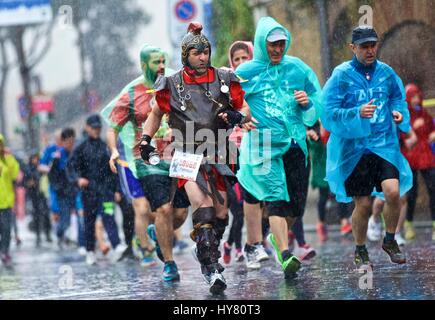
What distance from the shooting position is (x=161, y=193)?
981cm

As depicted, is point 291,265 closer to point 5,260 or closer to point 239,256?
point 239,256

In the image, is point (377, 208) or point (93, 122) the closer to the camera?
point (377, 208)

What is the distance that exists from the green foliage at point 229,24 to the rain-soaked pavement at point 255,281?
515 centimetres

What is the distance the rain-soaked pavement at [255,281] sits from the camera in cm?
803

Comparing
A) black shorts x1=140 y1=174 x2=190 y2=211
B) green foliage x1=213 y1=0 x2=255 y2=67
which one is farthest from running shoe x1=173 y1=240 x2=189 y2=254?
black shorts x1=140 y1=174 x2=190 y2=211

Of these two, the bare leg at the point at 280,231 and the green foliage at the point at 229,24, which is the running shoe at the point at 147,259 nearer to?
the bare leg at the point at 280,231

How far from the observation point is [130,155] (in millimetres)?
11438

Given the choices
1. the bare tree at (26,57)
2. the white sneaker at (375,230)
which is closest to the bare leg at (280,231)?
the white sneaker at (375,230)

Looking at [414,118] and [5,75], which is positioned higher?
[5,75]

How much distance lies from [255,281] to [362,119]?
58.8 inches

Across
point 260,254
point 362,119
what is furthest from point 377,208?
point 362,119
